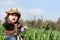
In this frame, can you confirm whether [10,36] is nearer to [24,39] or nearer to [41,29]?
[24,39]

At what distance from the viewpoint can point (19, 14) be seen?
167 inches

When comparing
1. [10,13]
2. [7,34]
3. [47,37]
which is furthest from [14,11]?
[47,37]

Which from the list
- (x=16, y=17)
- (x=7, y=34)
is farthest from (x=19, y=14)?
(x=7, y=34)

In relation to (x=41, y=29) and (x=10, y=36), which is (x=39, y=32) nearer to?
(x=41, y=29)

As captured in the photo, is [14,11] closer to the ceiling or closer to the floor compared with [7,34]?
closer to the ceiling

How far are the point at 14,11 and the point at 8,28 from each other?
28cm

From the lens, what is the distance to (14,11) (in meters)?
4.28

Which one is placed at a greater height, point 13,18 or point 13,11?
point 13,11

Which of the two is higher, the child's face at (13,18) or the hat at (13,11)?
the hat at (13,11)

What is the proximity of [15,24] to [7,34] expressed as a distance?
0.63ft

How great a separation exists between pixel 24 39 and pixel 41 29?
305 mm

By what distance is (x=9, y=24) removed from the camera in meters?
4.20

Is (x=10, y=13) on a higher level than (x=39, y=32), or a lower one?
higher

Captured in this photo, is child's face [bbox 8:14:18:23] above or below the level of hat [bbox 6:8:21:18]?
below
